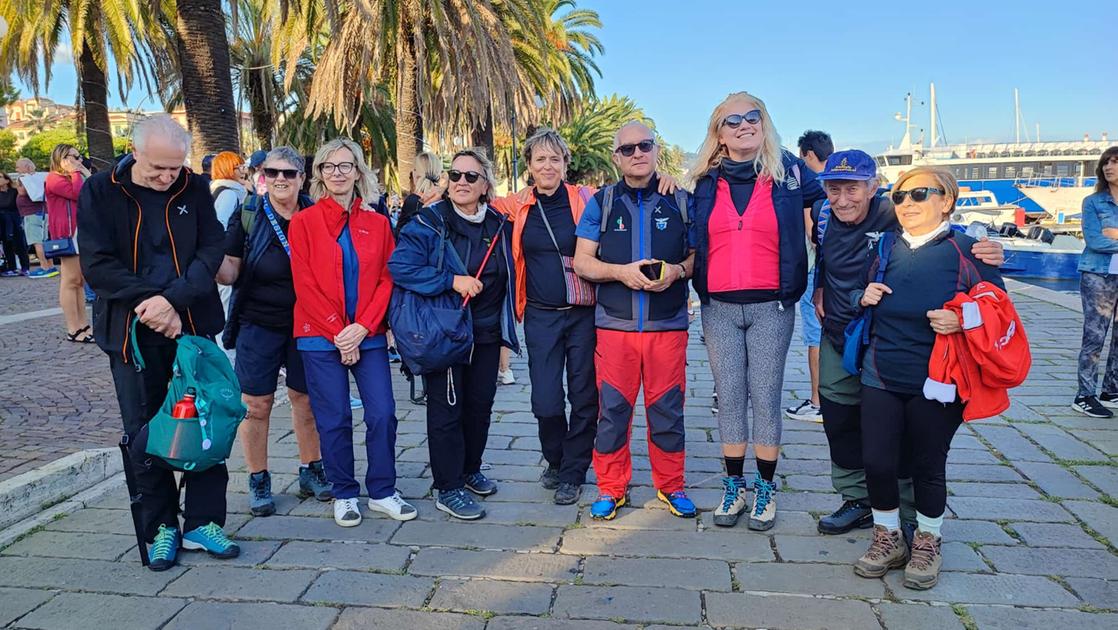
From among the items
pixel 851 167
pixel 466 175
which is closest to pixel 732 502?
pixel 851 167

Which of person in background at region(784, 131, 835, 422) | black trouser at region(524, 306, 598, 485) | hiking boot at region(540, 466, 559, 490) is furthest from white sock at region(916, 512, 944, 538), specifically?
person in background at region(784, 131, 835, 422)

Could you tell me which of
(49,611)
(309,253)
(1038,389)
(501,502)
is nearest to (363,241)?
(309,253)

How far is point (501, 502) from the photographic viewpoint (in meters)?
4.25

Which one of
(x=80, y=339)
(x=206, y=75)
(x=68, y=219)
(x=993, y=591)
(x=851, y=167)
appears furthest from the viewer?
(x=206, y=75)

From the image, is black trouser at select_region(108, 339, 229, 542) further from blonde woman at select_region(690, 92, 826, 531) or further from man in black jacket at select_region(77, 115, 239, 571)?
blonde woman at select_region(690, 92, 826, 531)

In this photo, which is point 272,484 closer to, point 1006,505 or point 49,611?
point 49,611

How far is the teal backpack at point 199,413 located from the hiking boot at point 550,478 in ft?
5.70

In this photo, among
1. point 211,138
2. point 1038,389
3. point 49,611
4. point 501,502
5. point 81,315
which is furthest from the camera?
point 211,138

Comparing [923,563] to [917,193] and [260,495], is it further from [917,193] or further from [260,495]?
Result: [260,495]

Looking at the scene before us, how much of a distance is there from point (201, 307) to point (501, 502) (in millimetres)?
1838

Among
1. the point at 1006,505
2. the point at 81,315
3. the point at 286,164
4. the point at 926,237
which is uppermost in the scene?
the point at 286,164

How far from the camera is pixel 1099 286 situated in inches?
228

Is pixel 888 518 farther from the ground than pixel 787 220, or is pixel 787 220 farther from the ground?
pixel 787 220

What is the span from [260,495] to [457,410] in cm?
114
